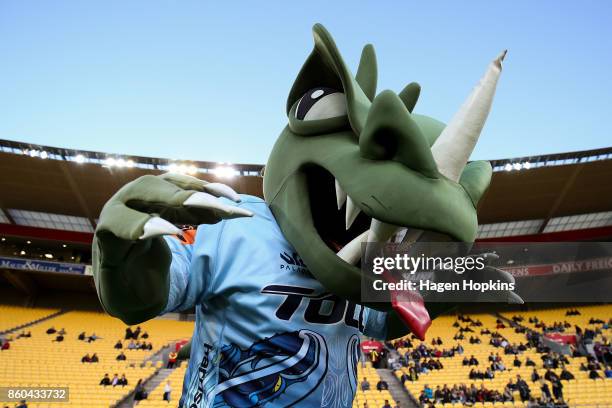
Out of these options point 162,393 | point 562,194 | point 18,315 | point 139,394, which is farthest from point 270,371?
point 18,315

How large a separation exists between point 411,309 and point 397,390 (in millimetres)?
11235

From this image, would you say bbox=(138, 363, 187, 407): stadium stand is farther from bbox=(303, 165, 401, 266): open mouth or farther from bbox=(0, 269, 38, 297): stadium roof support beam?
bbox=(0, 269, 38, 297): stadium roof support beam

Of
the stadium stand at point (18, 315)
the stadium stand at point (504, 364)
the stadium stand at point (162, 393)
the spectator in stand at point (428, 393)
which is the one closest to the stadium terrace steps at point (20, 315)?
the stadium stand at point (18, 315)

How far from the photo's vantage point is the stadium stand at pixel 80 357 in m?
10.5

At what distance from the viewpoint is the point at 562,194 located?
57.9ft

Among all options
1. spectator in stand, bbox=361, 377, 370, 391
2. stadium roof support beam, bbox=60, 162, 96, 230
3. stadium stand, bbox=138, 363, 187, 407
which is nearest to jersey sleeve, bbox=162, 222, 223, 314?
stadium stand, bbox=138, 363, 187, 407

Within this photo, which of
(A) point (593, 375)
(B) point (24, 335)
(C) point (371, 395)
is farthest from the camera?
(B) point (24, 335)

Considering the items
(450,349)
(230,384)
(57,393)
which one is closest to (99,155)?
(57,393)

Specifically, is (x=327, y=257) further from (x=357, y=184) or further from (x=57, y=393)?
(x=57, y=393)

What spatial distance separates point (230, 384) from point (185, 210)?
2.32 ft

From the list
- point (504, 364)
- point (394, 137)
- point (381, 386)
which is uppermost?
point (394, 137)

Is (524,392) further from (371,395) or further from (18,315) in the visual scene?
(18,315)

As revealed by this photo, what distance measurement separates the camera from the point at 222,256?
1.60 m

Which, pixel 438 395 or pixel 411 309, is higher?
pixel 411 309
